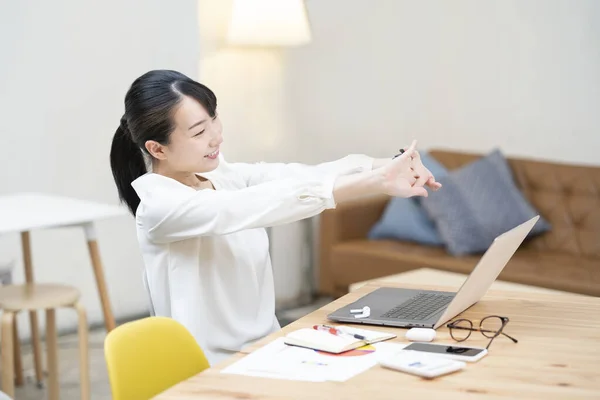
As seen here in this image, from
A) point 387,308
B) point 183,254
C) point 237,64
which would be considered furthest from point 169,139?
point 237,64

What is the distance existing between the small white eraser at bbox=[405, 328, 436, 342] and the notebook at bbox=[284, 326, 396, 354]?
4cm

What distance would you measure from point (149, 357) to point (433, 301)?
0.66 m

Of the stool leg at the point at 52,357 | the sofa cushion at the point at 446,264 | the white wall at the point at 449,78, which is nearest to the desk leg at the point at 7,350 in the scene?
the stool leg at the point at 52,357

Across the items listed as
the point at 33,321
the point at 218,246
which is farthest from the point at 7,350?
the point at 218,246

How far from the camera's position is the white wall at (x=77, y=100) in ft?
13.9

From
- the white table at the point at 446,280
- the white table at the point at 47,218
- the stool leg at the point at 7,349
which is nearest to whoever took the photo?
the stool leg at the point at 7,349

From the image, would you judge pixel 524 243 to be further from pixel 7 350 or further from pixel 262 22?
pixel 7 350

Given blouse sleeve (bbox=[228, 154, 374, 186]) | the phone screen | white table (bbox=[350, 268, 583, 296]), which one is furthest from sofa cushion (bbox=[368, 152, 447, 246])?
the phone screen

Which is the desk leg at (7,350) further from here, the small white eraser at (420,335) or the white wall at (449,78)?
the white wall at (449,78)

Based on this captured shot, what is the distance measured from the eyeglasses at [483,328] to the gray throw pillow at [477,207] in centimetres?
245

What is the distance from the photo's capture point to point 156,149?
2105 mm

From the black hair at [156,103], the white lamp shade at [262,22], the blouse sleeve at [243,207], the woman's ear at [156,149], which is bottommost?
the blouse sleeve at [243,207]

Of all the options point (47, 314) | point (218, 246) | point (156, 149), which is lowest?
point (47, 314)

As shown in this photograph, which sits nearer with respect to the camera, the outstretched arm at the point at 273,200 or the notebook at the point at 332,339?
the notebook at the point at 332,339
